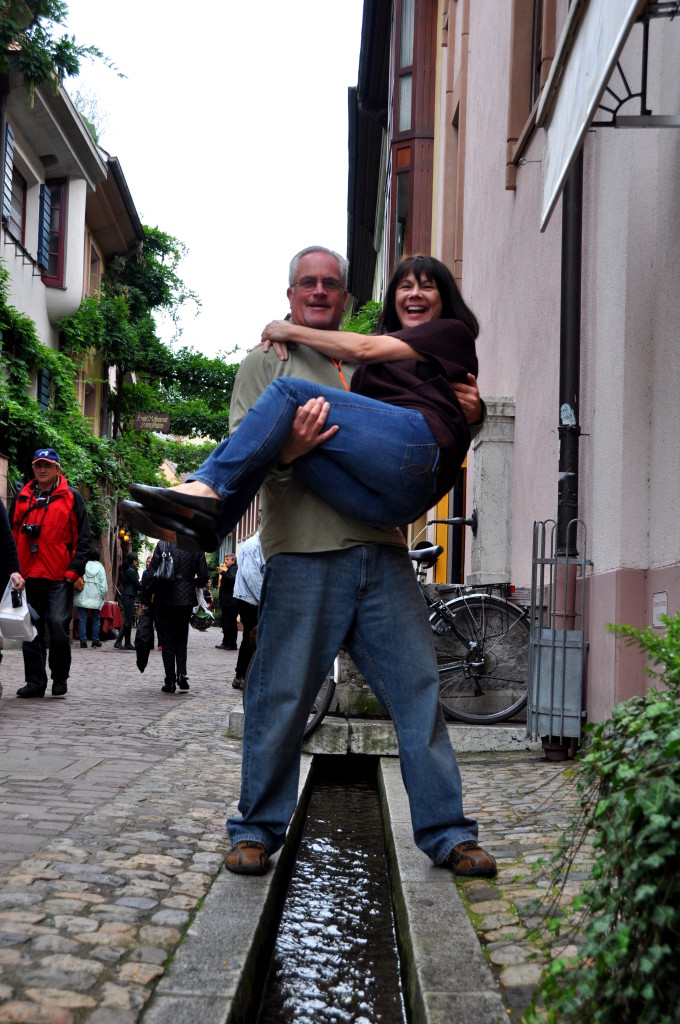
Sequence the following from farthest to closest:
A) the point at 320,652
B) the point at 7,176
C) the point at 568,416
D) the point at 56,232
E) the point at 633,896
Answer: the point at 56,232 < the point at 7,176 < the point at 568,416 < the point at 320,652 < the point at 633,896

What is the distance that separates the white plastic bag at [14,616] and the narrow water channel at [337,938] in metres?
4.04

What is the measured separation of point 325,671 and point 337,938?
78cm

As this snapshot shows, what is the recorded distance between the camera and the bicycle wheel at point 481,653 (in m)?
7.22

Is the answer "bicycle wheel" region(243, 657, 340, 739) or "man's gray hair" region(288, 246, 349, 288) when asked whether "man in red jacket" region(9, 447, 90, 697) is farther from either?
"man's gray hair" region(288, 246, 349, 288)

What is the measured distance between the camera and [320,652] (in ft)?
11.8

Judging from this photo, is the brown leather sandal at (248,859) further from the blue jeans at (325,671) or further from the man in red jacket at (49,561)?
the man in red jacket at (49,561)

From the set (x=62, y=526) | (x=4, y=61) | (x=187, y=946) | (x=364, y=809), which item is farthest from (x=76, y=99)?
(x=187, y=946)

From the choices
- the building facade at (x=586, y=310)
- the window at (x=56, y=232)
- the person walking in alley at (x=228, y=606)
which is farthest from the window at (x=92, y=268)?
the building facade at (x=586, y=310)

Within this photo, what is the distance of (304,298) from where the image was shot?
3748 mm

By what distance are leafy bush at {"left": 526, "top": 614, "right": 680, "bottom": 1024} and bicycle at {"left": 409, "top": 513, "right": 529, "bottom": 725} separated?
5.14 meters

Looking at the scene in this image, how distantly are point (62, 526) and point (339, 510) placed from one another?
6.74 m

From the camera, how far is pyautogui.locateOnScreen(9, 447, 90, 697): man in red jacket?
9711mm

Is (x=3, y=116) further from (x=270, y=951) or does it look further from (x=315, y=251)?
(x=270, y=951)

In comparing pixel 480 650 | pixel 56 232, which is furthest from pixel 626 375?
pixel 56 232
